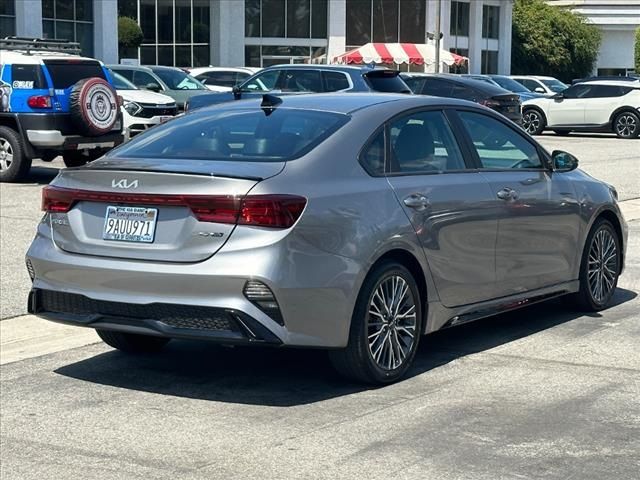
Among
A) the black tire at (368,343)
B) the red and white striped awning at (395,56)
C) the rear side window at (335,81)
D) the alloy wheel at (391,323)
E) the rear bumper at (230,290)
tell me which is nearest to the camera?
the rear bumper at (230,290)

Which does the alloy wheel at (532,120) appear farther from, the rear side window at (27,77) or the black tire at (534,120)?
Result: the rear side window at (27,77)

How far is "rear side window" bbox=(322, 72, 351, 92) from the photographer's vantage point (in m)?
20.1

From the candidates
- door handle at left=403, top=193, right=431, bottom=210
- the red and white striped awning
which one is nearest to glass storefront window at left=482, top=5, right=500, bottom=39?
the red and white striped awning

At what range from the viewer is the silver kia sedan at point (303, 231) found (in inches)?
248

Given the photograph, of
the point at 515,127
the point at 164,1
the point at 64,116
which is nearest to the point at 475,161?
the point at 515,127

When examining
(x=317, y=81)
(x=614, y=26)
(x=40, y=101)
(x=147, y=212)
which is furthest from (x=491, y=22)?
(x=147, y=212)

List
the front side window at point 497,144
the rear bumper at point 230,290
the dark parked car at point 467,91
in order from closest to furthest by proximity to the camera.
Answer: the rear bumper at point 230,290, the front side window at point 497,144, the dark parked car at point 467,91

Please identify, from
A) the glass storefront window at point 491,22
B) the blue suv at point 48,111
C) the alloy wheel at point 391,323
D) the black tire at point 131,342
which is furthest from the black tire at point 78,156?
the glass storefront window at point 491,22

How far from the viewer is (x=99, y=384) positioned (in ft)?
23.4

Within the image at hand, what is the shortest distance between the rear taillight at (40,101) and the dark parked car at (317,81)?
2.16m

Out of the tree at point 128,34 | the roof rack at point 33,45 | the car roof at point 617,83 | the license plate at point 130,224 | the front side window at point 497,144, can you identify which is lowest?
the license plate at point 130,224

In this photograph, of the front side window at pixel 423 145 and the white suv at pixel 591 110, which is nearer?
the front side window at pixel 423 145

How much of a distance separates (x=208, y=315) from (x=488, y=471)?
169cm

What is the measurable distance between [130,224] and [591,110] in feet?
93.6
